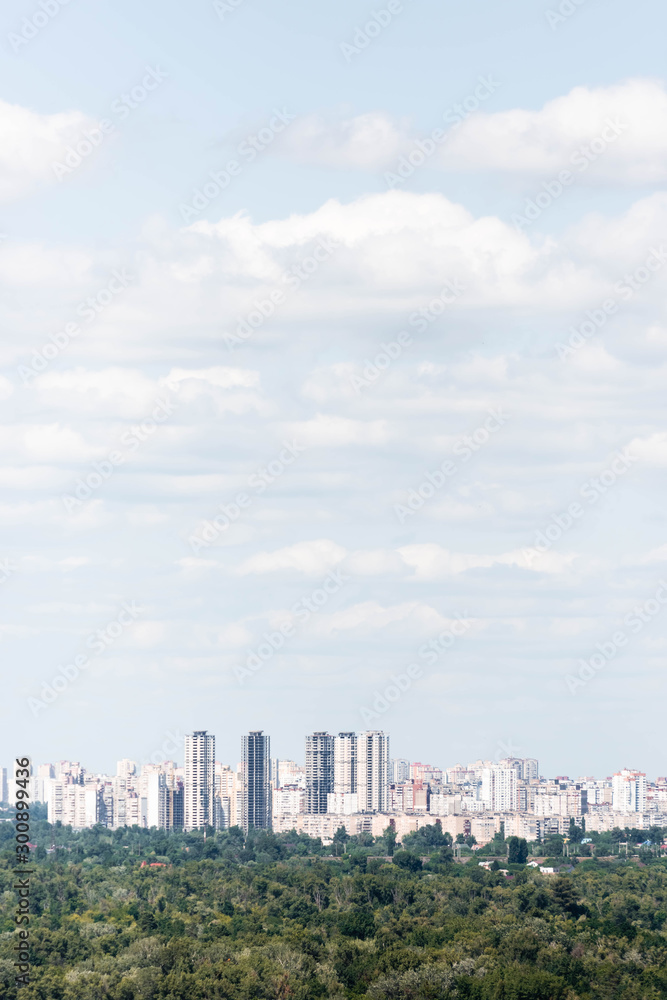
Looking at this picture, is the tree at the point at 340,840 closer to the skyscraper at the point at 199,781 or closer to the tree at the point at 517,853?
the tree at the point at 517,853

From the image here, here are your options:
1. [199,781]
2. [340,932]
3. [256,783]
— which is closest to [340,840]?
[256,783]

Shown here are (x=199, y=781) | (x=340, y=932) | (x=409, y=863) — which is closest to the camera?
(x=340, y=932)

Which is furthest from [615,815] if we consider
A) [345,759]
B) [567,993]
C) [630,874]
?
[567,993]

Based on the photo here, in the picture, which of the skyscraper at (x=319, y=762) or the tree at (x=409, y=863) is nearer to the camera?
the tree at (x=409, y=863)

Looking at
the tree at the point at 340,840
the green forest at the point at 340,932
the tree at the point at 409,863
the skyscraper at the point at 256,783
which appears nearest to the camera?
the green forest at the point at 340,932

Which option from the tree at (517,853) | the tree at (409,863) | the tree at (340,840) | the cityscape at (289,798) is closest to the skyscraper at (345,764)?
the cityscape at (289,798)

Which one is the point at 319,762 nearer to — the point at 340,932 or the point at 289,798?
the point at 289,798

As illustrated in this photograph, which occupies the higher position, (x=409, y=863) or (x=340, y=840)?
(x=409, y=863)
